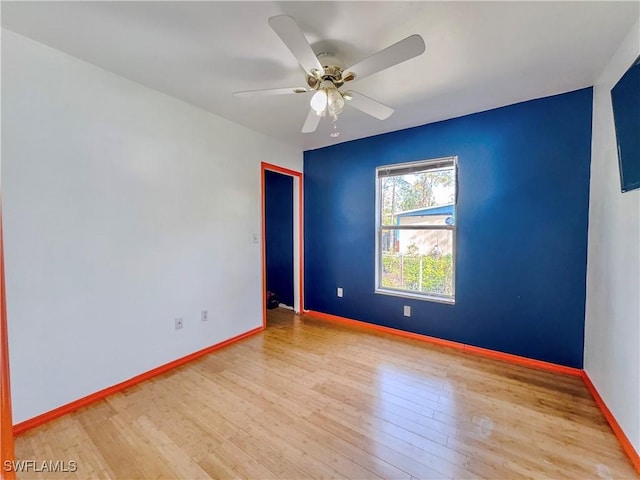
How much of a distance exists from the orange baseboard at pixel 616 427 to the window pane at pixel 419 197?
171cm

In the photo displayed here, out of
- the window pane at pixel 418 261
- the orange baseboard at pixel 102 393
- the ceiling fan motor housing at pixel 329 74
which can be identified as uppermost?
the ceiling fan motor housing at pixel 329 74

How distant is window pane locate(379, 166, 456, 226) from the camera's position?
9.65 ft

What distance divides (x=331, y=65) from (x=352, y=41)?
19cm

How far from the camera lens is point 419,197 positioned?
10.3 ft

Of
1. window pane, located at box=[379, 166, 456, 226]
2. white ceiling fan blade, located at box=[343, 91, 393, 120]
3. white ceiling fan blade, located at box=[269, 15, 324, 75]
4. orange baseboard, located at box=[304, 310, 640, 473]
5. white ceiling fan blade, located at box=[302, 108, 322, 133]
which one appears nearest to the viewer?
white ceiling fan blade, located at box=[269, 15, 324, 75]

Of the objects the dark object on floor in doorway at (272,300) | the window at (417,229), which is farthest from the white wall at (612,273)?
the dark object on floor in doorway at (272,300)

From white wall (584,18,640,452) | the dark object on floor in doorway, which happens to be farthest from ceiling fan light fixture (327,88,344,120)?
the dark object on floor in doorway

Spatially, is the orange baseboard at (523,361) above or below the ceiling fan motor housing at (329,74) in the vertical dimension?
below

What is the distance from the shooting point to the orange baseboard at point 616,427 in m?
1.49

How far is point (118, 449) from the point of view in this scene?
1.60m

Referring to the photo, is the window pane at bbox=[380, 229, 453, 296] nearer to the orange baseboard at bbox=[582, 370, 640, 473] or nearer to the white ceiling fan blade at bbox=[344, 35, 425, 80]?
the orange baseboard at bbox=[582, 370, 640, 473]

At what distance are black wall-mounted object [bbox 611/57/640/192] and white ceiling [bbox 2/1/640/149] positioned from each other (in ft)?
0.99

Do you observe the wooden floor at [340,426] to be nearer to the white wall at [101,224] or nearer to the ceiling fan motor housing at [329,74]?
the white wall at [101,224]

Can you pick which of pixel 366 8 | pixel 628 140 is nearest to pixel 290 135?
pixel 366 8
